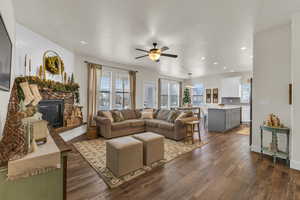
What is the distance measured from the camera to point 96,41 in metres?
3.66

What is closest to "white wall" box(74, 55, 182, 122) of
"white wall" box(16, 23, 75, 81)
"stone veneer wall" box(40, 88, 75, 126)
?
"stone veneer wall" box(40, 88, 75, 126)

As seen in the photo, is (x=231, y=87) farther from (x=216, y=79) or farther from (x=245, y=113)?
(x=245, y=113)

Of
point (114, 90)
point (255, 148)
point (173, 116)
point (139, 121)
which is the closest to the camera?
point (255, 148)

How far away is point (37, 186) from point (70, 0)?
2472 millimetres

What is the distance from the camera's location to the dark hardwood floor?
1825mm

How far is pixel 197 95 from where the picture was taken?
955cm

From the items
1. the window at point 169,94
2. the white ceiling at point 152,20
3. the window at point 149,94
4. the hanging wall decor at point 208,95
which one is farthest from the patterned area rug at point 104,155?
the hanging wall decor at point 208,95

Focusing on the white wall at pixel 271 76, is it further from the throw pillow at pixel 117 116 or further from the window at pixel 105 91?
the window at pixel 105 91

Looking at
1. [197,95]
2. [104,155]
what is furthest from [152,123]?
[197,95]

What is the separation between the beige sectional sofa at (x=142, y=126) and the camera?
13.9 ft

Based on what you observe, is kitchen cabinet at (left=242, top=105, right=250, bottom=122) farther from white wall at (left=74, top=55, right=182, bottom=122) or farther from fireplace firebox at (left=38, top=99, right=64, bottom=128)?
fireplace firebox at (left=38, top=99, right=64, bottom=128)

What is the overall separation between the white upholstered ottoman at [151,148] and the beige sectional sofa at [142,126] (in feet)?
4.87

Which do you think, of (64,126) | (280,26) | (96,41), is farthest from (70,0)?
(280,26)

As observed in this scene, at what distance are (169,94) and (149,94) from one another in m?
1.99
